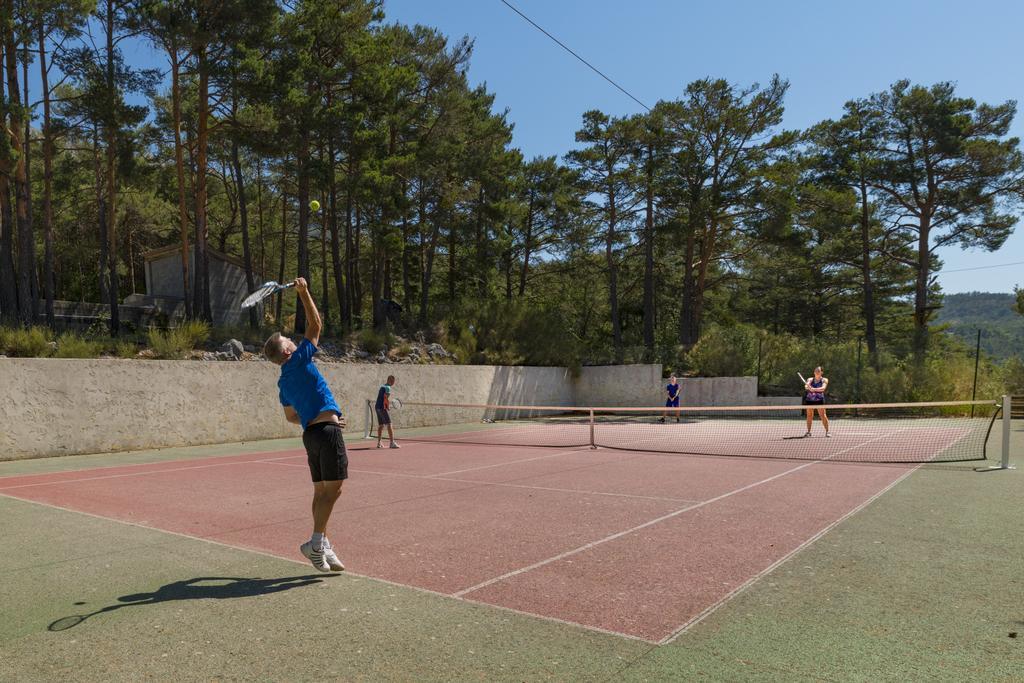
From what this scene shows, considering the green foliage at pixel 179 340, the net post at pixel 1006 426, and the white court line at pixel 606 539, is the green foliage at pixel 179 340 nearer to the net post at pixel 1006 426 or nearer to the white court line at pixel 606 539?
the white court line at pixel 606 539

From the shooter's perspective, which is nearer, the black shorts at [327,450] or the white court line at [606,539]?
the white court line at [606,539]

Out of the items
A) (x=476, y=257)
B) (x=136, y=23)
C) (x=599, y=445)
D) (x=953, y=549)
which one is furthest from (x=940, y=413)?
(x=136, y=23)

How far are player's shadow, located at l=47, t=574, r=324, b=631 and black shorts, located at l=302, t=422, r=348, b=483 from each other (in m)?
0.74

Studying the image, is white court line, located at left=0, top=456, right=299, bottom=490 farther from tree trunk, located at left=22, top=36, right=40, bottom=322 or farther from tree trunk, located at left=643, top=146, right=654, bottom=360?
tree trunk, located at left=643, top=146, right=654, bottom=360

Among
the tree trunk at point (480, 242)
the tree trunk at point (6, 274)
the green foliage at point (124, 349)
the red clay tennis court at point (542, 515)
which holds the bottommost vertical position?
the red clay tennis court at point (542, 515)

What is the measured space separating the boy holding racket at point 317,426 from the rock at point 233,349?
16.0 metres

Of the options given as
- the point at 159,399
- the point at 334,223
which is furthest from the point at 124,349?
the point at 334,223

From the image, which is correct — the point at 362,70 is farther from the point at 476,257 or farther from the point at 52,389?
the point at 52,389

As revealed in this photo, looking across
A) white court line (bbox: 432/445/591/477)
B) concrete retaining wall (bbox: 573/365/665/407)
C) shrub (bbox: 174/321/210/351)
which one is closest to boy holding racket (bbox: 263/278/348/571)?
white court line (bbox: 432/445/591/477)

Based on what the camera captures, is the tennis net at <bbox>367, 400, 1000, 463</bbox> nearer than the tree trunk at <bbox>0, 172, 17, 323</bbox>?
Yes

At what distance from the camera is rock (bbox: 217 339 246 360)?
2031 centimetres

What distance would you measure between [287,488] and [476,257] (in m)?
27.0

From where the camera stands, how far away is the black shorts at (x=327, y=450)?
5281mm

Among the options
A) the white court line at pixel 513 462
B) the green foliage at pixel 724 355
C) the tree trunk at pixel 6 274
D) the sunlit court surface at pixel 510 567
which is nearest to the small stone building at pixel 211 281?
the tree trunk at pixel 6 274
